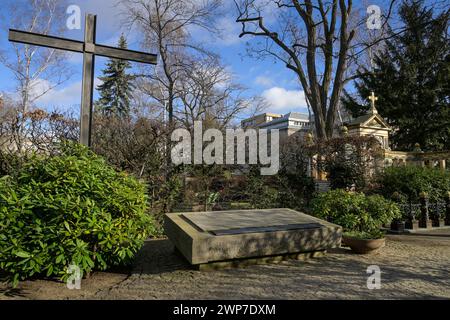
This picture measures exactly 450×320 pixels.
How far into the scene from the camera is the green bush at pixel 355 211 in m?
6.07

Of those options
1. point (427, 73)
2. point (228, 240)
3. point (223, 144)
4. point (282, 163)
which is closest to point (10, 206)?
point (228, 240)

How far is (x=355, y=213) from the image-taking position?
6262mm

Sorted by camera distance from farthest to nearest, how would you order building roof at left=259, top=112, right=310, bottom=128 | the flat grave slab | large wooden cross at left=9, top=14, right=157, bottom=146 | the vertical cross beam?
building roof at left=259, top=112, right=310, bottom=128
the vertical cross beam
large wooden cross at left=9, top=14, right=157, bottom=146
the flat grave slab

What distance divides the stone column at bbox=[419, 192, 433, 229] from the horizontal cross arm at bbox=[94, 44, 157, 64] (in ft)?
24.1

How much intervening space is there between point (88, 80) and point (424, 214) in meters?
8.42

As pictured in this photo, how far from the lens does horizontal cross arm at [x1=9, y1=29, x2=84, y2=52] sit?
540 cm

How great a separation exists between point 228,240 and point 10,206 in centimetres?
273

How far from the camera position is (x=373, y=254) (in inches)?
213

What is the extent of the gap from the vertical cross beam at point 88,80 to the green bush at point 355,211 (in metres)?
4.92

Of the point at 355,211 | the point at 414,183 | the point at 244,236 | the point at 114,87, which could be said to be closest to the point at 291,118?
the point at 114,87

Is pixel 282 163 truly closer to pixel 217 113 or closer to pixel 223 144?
pixel 223 144

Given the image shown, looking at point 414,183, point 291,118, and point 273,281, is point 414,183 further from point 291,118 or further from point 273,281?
point 291,118

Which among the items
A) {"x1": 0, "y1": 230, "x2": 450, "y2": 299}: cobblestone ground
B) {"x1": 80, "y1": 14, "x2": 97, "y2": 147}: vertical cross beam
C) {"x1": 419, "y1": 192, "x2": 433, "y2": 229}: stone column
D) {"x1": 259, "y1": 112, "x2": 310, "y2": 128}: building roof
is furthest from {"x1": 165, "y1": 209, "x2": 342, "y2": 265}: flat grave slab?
{"x1": 259, "y1": 112, "x2": 310, "y2": 128}: building roof

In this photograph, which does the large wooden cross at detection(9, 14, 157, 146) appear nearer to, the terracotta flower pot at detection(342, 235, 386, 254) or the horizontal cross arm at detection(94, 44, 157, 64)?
the horizontal cross arm at detection(94, 44, 157, 64)
